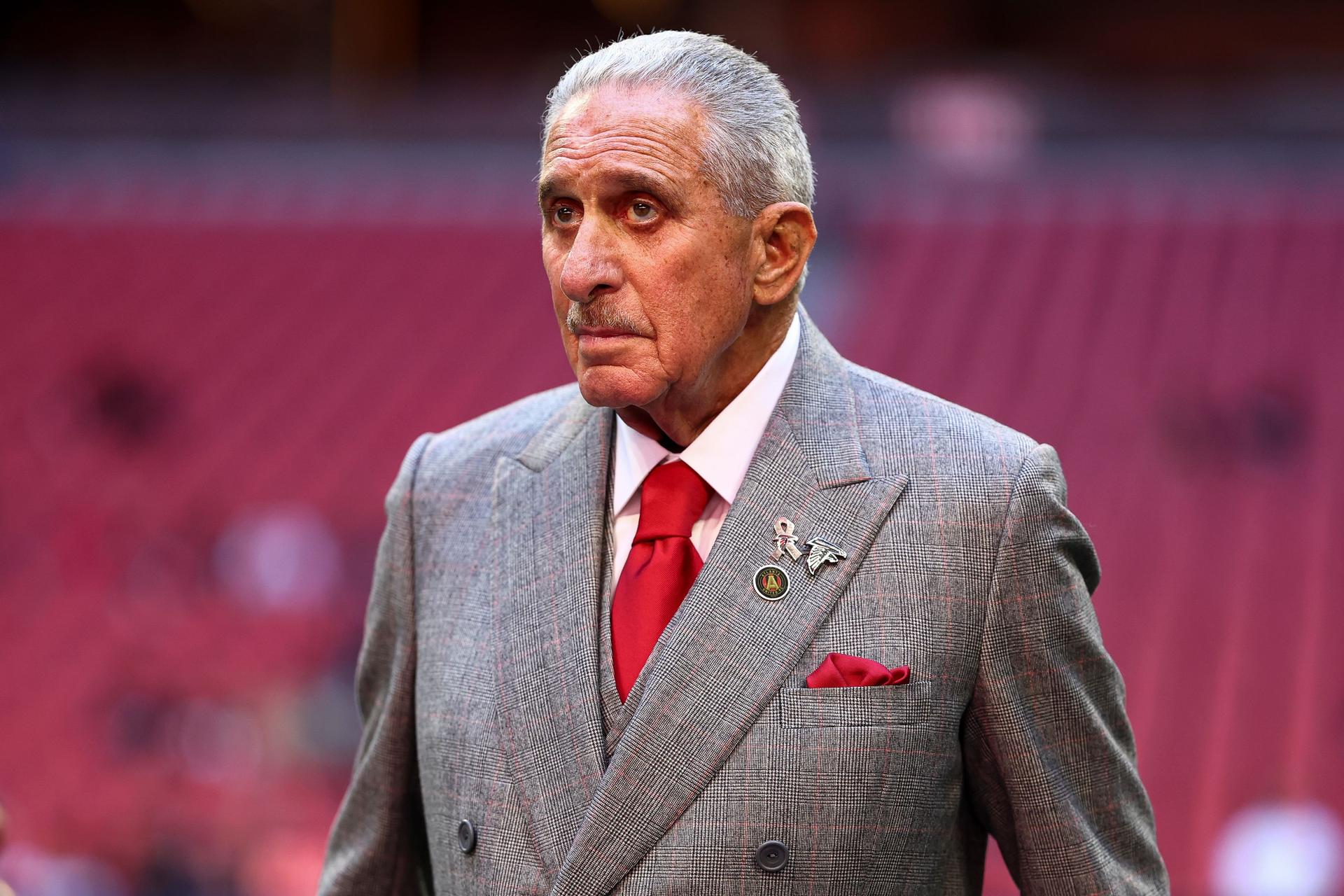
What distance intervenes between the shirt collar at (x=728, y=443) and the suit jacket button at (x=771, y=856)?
11.4 inches

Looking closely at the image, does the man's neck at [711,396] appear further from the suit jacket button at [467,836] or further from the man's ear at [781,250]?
the suit jacket button at [467,836]

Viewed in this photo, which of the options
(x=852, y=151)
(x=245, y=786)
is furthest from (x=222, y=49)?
(x=245, y=786)

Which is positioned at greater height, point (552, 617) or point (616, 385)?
point (616, 385)

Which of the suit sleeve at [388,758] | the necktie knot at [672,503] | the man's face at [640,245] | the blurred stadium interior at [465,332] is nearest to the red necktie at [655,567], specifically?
the necktie knot at [672,503]

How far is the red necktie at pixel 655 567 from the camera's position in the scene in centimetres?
121

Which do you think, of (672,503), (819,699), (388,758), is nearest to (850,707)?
(819,699)

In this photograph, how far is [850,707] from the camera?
114 cm

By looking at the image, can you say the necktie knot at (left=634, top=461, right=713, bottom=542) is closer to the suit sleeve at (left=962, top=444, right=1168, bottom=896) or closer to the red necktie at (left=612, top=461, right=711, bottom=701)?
the red necktie at (left=612, top=461, right=711, bottom=701)

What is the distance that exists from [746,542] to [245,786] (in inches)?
135

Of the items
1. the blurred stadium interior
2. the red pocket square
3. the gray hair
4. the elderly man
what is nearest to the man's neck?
the elderly man

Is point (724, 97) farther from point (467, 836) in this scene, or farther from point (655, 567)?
point (467, 836)

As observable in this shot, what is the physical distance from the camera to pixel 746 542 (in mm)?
1205

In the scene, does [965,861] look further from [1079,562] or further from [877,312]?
[877,312]

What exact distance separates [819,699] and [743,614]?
3.6 inches
